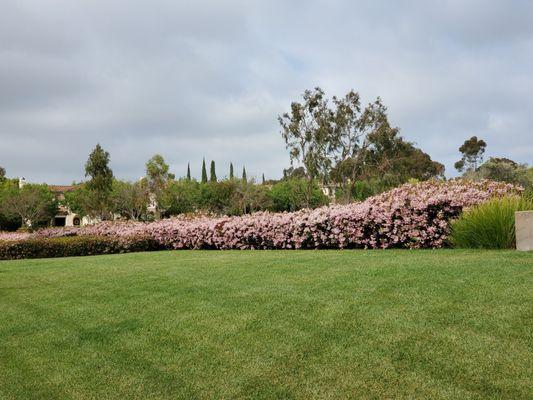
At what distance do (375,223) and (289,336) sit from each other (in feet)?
25.4

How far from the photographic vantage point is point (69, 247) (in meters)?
17.1

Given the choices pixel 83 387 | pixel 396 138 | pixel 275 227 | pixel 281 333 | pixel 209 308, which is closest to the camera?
pixel 83 387

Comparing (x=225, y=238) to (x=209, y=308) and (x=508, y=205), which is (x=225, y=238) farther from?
(x=209, y=308)

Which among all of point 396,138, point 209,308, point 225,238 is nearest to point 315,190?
point 396,138

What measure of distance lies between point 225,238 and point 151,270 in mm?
6881

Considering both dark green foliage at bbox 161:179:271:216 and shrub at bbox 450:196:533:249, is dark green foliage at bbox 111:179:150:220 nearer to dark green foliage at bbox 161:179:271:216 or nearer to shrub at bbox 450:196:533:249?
dark green foliage at bbox 161:179:271:216

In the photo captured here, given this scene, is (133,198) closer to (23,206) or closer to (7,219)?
(23,206)

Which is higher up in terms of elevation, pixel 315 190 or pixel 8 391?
pixel 315 190

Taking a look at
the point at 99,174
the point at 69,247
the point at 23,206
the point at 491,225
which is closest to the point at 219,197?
the point at 23,206

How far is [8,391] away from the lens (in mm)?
3832

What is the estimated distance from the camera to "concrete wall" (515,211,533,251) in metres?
8.01

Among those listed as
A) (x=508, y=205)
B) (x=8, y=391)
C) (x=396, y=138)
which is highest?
(x=396, y=138)

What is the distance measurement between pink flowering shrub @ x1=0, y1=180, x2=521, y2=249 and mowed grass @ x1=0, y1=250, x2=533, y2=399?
4.00 m

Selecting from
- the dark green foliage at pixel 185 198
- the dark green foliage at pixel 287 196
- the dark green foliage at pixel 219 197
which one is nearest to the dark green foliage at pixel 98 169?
the dark green foliage at pixel 219 197
